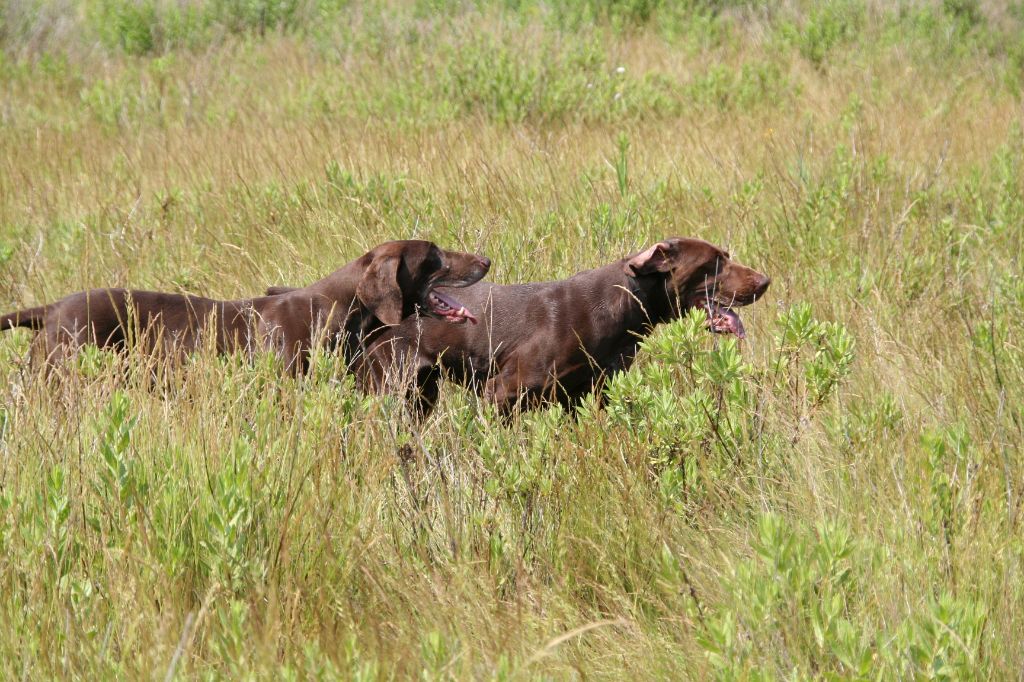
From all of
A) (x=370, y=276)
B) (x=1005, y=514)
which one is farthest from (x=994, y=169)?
(x=1005, y=514)

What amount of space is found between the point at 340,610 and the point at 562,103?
20.6ft

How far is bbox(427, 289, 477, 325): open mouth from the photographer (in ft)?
17.0

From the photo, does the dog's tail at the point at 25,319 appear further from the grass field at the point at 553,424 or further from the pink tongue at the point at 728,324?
the pink tongue at the point at 728,324

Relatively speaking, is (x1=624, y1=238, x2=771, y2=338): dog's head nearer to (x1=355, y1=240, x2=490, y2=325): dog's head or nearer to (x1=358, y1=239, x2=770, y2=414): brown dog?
(x1=358, y1=239, x2=770, y2=414): brown dog

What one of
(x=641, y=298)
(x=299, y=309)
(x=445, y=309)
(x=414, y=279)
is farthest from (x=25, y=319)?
(x=641, y=298)

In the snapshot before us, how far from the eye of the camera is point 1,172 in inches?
309

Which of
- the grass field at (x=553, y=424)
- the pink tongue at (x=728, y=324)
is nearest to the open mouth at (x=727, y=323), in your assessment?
the pink tongue at (x=728, y=324)

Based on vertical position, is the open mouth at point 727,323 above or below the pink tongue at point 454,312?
above

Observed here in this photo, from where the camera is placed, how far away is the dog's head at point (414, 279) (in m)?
5.03

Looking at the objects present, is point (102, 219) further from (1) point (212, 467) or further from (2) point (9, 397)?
(1) point (212, 467)

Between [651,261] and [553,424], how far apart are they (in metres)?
1.67

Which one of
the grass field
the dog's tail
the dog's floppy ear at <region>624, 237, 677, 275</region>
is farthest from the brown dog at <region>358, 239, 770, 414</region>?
the dog's tail

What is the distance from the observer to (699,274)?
5.08 meters

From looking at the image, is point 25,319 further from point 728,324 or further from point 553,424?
point 728,324
